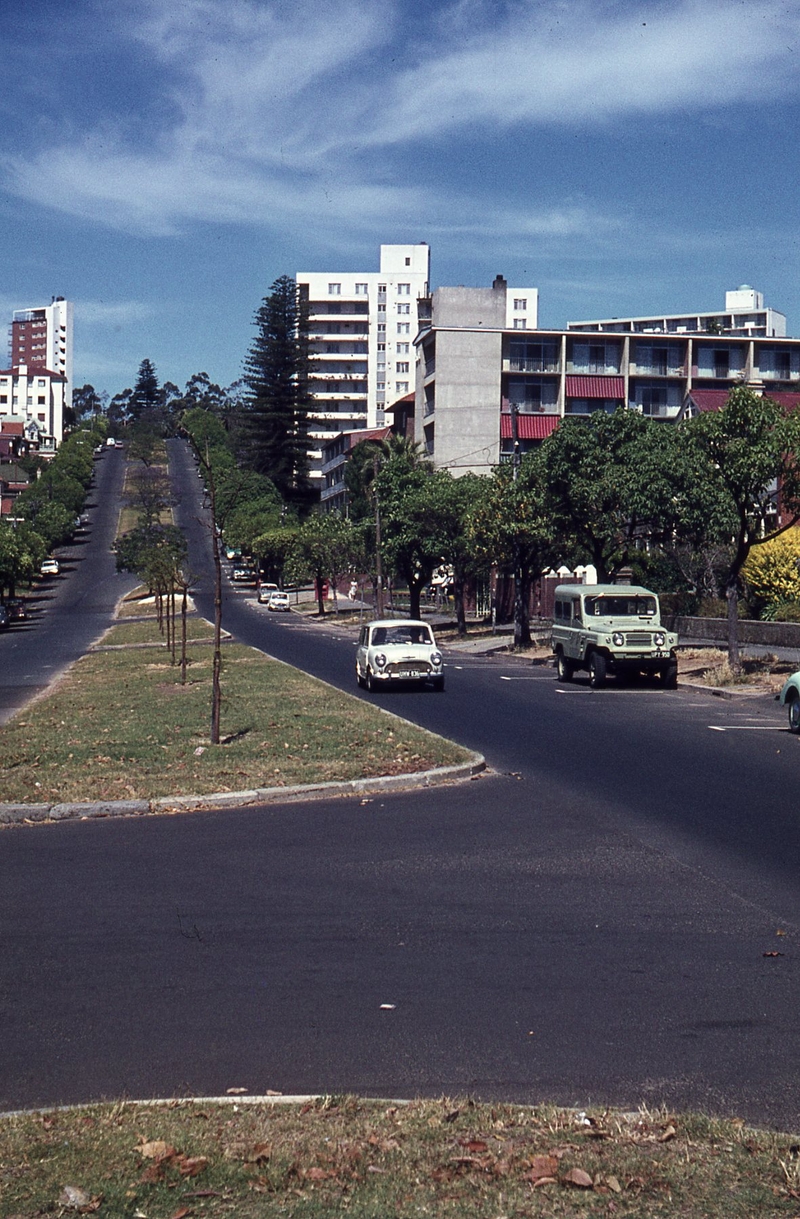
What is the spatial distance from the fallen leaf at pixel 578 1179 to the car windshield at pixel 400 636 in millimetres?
23310

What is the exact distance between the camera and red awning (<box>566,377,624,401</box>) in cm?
8762

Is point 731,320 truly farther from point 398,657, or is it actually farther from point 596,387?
point 398,657

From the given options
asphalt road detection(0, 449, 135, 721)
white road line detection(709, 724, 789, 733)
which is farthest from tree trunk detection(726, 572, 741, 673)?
asphalt road detection(0, 449, 135, 721)

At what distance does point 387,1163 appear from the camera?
4.20 metres

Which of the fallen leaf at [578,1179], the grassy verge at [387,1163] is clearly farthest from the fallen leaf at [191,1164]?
the fallen leaf at [578,1179]

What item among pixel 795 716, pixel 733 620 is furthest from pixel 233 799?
pixel 733 620

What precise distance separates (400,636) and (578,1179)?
23.7m

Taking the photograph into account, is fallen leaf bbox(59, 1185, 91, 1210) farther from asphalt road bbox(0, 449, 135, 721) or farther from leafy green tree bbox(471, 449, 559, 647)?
leafy green tree bbox(471, 449, 559, 647)

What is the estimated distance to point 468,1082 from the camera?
5086 millimetres

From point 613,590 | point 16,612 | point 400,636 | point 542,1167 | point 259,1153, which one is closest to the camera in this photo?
point 542,1167

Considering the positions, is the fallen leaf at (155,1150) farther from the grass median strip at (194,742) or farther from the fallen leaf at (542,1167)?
the grass median strip at (194,742)

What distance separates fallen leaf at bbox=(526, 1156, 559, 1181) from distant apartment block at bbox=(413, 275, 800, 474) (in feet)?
262

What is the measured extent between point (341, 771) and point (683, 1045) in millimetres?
8329

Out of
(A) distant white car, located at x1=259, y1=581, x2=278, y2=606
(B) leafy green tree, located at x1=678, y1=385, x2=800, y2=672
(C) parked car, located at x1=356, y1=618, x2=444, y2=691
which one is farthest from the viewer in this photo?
(A) distant white car, located at x1=259, y1=581, x2=278, y2=606
